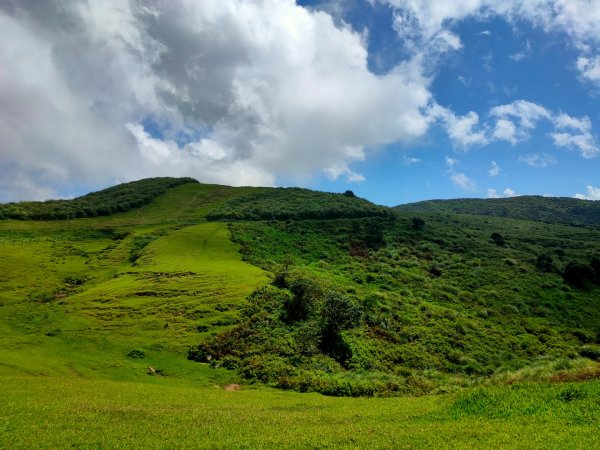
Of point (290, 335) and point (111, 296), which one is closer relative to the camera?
point (290, 335)

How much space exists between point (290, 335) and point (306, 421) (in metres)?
28.1

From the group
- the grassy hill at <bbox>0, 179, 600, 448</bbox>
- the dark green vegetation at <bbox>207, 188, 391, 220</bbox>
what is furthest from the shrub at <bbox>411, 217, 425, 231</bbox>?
the dark green vegetation at <bbox>207, 188, 391, 220</bbox>

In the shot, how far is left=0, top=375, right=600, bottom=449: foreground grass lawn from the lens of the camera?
18094mm

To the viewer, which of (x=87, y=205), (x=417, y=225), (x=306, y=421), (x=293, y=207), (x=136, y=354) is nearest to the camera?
(x=306, y=421)

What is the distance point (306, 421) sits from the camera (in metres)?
23.1

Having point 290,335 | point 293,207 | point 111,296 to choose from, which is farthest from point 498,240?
point 111,296

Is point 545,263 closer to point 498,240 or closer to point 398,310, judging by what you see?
point 498,240

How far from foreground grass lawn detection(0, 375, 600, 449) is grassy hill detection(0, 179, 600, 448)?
0.41 ft

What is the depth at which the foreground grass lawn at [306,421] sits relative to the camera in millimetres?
18094

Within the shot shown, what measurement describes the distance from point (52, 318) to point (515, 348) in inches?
2493

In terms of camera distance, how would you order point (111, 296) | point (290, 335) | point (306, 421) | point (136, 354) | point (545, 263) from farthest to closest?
point (545, 263) → point (111, 296) → point (290, 335) → point (136, 354) → point (306, 421)

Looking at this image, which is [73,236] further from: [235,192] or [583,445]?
[583,445]

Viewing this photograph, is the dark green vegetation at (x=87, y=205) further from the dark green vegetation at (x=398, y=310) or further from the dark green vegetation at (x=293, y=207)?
the dark green vegetation at (x=398, y=310)

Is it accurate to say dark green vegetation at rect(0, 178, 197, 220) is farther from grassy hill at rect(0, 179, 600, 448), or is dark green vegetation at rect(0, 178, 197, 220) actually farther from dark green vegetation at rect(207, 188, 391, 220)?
dark green vegetation at rect(207, 188, 391, 220)
